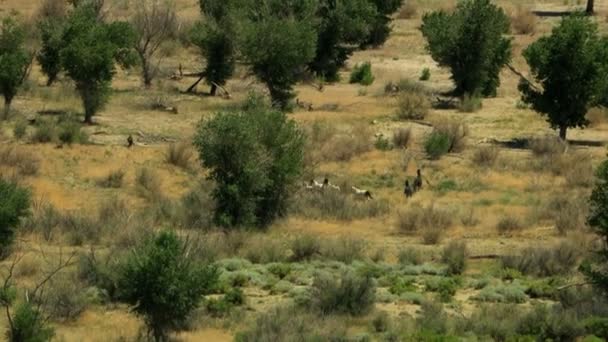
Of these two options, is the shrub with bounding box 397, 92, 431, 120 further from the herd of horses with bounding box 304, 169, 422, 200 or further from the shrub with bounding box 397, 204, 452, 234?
the shrub with bounding box 397, 204, 452, 234

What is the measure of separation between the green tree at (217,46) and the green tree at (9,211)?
2216cm

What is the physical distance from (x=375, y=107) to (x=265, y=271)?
23104mm

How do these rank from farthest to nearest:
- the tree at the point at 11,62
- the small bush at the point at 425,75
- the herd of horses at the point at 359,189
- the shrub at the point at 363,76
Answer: the small bush at the point at 425,75 → the shrub at the point at 363,76 → the tree at the point at 11,62 → the herd of horses at the point at 359,189

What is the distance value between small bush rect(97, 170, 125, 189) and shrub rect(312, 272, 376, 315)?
44.2 ft

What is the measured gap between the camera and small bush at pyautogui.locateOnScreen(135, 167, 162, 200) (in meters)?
35.3

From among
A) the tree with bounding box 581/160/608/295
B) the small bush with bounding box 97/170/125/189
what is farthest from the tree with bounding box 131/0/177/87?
the tree with bounding box 581/160/608/295

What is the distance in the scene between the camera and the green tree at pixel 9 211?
2742 cm

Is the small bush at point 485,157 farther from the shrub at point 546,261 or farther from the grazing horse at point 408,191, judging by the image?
the shrub at point 546,261

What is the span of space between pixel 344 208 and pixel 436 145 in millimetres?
7592

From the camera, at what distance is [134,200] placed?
34.9 meters

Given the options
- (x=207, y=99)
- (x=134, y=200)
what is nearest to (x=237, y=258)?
(x=134, y=200)

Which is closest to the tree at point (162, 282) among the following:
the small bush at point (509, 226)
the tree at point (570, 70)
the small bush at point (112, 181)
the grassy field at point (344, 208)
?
the grassy field at point (344, 208)

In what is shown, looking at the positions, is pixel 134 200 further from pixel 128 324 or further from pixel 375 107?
pixel 375 107

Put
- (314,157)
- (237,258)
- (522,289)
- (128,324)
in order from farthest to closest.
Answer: (314,157) → (237,258) → (522,289) → (128,324)
